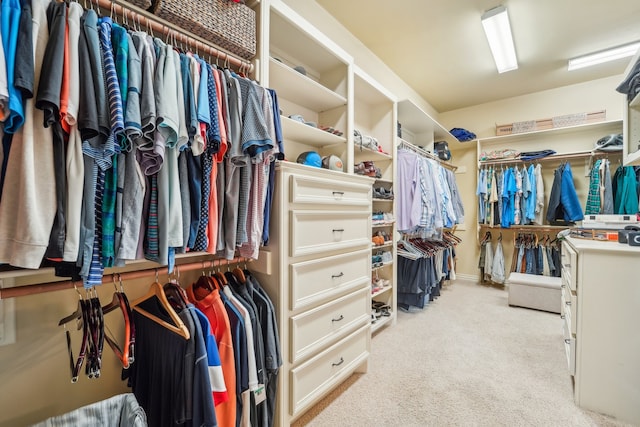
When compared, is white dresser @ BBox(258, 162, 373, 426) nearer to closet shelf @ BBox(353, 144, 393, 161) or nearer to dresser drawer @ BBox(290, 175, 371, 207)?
dresser drawer @ BBox(290, 175, 371, 207)

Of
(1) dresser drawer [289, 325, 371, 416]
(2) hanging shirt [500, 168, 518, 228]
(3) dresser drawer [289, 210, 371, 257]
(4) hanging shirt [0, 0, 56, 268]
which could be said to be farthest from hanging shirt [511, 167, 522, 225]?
(4) hanging shirt [0, 0, 56, 268]

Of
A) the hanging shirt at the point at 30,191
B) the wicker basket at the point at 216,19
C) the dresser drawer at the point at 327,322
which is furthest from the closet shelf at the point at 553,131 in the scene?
the hanging shirt at the point at 30,191

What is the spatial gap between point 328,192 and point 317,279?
0.49 metres

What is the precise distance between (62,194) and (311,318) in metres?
1.14

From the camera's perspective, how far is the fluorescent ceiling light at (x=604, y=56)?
9.01 feet

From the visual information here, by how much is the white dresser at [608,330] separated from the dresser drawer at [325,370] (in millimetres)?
1252

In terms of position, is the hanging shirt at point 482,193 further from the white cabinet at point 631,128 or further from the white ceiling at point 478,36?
the white cabinet at point 631,128

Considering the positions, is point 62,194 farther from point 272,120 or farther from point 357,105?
point 357,105

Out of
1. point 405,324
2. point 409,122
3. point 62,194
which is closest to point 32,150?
point 62,194

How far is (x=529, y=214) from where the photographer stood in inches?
142

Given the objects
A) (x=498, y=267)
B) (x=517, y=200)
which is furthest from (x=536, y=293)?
(x=517, y=200)

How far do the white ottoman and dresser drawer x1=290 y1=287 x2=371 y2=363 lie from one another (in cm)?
244

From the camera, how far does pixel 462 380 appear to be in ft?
5.85

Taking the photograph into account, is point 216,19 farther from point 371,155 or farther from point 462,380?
point 462,380
